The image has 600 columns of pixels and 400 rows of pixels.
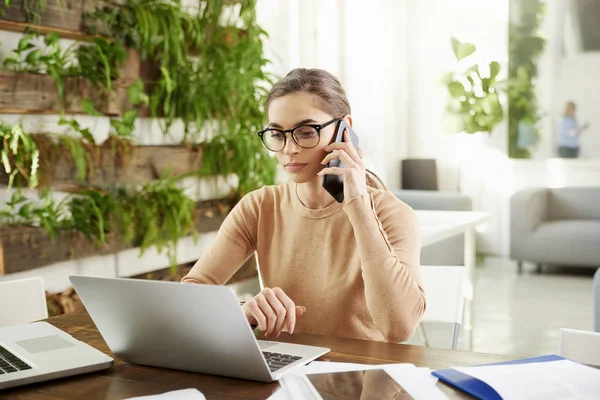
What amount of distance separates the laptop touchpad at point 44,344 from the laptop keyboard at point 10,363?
0.15 feet

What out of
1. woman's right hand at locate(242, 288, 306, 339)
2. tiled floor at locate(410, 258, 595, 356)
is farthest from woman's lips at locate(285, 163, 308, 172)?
tiled floor at locate(410, 258, 595, 356)

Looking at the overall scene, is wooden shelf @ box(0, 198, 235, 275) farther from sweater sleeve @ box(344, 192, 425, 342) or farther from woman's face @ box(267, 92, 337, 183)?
sweater sleeve @ box(344, 192, 425, 342)

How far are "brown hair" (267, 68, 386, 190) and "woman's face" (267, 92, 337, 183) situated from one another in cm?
1

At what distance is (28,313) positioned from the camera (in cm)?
195

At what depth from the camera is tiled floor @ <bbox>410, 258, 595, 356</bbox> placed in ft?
12.4

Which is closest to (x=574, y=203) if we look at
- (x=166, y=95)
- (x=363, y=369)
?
(x=166, y=95)

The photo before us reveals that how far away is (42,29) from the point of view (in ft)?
9.17

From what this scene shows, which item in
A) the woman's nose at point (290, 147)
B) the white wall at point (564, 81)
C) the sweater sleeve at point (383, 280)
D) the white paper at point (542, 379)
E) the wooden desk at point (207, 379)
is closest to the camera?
the white paper at point (542, 379)

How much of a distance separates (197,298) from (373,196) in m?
0.76

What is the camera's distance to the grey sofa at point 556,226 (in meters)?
5.52

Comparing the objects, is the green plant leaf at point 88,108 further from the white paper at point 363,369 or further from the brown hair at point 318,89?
the white paper at point 363,369

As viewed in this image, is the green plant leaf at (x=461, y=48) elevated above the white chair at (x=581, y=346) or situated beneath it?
elevated above

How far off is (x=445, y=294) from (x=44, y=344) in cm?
106

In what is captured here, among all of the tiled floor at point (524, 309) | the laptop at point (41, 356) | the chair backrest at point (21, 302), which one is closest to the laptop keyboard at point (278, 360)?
the laptop at point (41, 356)
